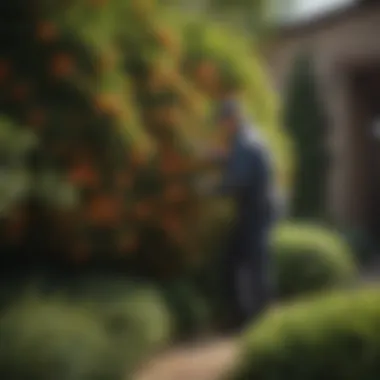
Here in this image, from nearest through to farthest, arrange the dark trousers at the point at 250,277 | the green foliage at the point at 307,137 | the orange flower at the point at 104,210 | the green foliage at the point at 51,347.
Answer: the green foliage at the point at 51,347, the orange flower at the point at 104,210, the dark trousers at the point at 250,277, the green foliage at the point at 307,137

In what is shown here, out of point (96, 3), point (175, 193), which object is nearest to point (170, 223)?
point (175, 193)

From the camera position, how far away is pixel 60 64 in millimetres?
2750

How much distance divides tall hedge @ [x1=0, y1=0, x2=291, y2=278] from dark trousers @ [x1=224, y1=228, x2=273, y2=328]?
168mm

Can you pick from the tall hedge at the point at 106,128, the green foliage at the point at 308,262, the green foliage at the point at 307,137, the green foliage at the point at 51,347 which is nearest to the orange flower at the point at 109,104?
the tall hedge at the point at 106,128

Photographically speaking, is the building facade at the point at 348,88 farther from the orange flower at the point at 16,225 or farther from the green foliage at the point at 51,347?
the green foliage at the point at 51,347

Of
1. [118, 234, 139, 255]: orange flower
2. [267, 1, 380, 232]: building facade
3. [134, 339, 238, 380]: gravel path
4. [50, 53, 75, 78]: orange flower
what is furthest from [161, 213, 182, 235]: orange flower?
[267, 1, 380, 232]: building facade

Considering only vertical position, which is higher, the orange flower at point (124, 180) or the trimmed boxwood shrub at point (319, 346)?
the orange flower at point (124, 180)

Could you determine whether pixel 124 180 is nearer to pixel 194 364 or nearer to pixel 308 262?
pixel 194 364

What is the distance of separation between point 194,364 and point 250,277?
487 millimetres

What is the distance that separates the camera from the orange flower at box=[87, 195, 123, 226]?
288cm

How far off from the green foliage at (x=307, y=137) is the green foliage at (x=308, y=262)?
0.38 metres

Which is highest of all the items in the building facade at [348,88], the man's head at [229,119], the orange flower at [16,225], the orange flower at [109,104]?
the building facade at [348,88]

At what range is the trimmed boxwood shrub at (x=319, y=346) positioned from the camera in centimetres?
231

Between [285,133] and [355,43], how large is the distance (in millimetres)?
524
